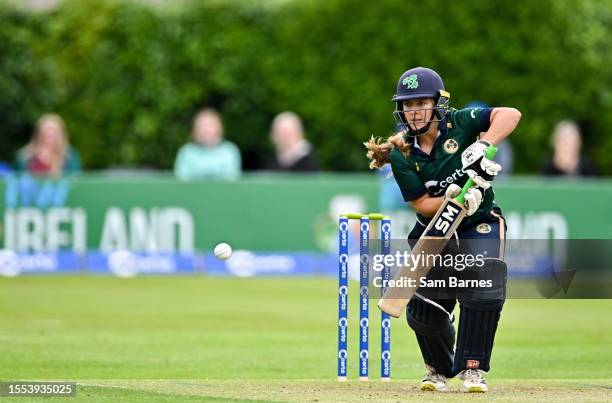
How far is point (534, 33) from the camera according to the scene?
22.6 m

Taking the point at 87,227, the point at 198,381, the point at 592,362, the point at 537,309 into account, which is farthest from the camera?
the point at 87,227

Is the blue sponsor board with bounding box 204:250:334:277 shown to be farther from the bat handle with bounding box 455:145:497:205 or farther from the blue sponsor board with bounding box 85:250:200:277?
the bat handle with bounding box 455:145:497:205

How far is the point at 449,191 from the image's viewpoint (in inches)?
309

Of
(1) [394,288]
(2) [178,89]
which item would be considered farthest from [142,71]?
(1) [394,288]

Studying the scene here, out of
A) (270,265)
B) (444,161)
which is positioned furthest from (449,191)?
(270,265)

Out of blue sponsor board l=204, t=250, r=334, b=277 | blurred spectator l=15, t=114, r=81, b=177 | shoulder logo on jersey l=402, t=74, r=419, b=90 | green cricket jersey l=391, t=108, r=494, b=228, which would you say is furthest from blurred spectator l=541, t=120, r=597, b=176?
shoulder logo on jersey l=402, t=74, r=419, b=90

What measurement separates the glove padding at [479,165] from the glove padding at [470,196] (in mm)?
52

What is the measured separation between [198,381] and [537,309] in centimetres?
629

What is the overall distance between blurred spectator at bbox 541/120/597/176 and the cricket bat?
946cm

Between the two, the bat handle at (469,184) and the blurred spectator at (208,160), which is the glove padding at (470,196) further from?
the blurred spectator at (208,160)

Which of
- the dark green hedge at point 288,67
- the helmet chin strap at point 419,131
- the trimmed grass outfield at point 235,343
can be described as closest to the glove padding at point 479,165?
the helmet chin strap at point 419,131

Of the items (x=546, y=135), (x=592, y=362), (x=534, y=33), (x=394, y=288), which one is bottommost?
(x=592, y=362)

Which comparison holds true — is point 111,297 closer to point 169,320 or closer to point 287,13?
point 169,320

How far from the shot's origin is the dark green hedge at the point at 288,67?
74.7 feet
